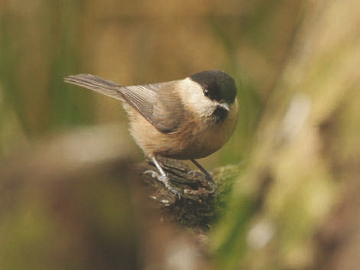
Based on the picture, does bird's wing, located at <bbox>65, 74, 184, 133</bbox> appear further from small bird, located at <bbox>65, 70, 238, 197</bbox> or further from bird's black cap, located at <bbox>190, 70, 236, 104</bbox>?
bird's black cap, located at <bbox>190, 70, 236, 104</bbox>

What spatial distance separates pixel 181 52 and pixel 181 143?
1713 millimetres

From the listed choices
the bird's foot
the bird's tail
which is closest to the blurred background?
the bird's tail

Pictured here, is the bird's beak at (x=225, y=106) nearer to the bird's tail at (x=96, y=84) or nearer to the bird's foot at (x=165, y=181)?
the bird's foot at (x=165, y=181)

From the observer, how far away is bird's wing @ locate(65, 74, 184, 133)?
2.88m

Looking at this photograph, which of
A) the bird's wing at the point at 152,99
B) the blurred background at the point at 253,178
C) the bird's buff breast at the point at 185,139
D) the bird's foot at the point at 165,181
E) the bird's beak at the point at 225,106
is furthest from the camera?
the bird's wing at the point at 152,99

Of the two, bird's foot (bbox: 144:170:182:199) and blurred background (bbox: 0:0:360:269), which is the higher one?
blurred background (bbox: 0:0:360:269)

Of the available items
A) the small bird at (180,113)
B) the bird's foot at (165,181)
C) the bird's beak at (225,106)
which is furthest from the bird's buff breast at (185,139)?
the bird's foot at (165,181)

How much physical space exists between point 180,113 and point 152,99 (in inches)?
9.4

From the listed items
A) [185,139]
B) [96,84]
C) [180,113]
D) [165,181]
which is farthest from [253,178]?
[96,84]

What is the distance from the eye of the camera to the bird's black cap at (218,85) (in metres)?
2.50

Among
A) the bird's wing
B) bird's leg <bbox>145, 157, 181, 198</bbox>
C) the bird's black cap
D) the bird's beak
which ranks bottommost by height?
bird's leg <bbox>145, 157, 181, 198</bbox>

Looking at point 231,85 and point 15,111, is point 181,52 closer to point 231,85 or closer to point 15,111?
point 15,111

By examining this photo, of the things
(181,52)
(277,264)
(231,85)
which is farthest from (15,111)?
(277,264)

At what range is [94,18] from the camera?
427cm
